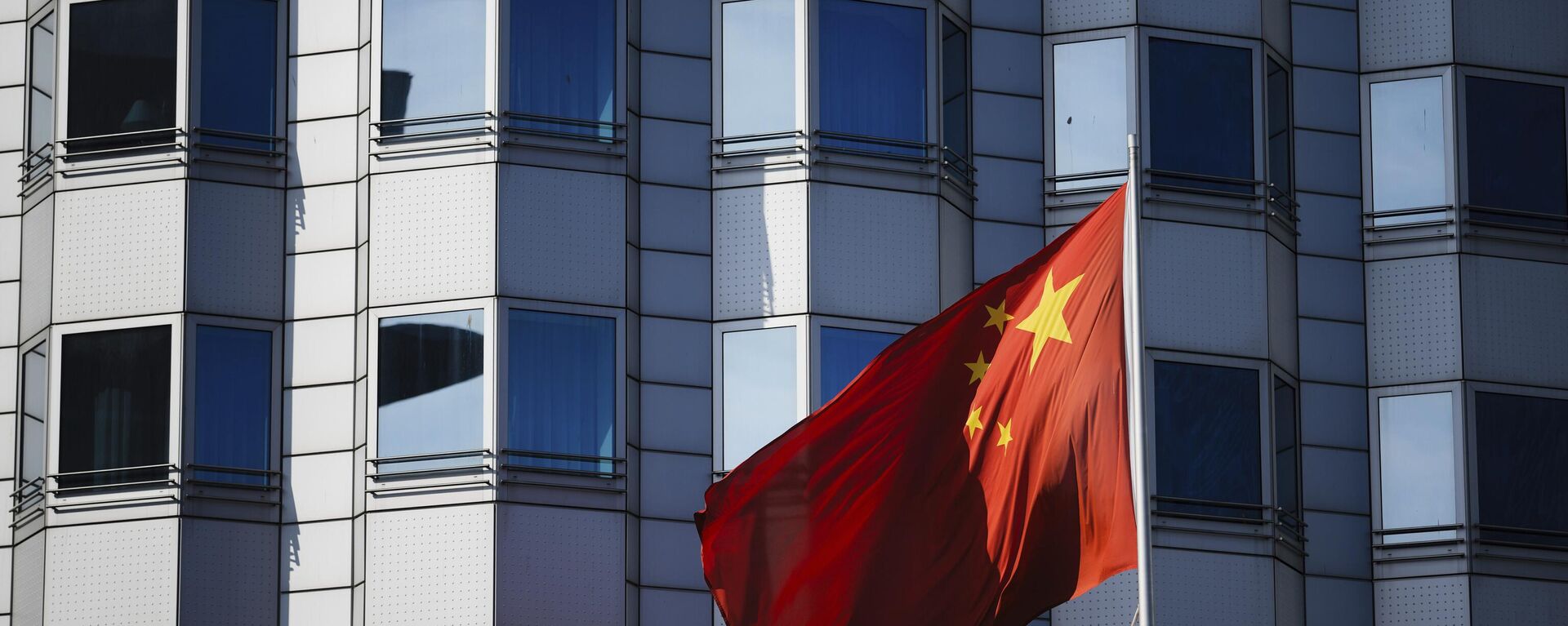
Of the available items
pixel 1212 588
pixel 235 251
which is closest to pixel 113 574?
pixel 235 251

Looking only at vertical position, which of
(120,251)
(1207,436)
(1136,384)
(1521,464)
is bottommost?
(1521,464)

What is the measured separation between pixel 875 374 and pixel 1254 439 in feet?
27.5

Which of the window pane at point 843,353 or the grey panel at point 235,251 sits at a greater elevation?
the grey panel at point 235,251

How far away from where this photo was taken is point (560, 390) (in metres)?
28.7

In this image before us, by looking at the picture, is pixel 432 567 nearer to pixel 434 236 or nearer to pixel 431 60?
pixel 434 236

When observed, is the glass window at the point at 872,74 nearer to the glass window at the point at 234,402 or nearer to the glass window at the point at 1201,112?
the glass window at the point at 1201,112

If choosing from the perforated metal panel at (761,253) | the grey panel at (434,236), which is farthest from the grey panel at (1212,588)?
the grey panel at (434,236)

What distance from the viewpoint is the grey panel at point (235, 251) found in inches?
1163

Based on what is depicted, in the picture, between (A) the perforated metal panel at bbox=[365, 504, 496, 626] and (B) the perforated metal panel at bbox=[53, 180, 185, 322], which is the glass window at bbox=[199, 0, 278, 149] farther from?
Result: (A) the perforated metal panel at bbox=[365, 504, 496, 626]

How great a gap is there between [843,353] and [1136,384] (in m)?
8.82

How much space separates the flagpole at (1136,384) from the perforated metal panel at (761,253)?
7.81m

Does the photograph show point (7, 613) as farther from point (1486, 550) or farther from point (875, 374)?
point (1486, 550)

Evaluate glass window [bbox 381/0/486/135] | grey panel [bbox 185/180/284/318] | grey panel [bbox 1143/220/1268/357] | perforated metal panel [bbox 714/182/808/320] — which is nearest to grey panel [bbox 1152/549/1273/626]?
grey panel [bbox 1143/220/1268/357]

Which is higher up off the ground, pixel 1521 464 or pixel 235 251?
pixel 235 251
